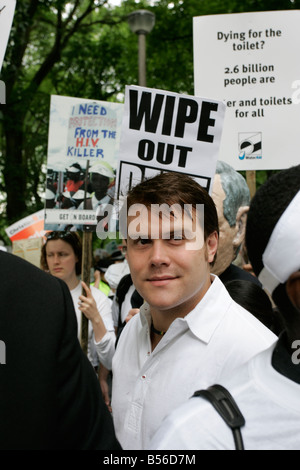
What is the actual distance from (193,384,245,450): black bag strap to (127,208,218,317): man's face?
0.58 meters

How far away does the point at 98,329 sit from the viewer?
10.1 ft

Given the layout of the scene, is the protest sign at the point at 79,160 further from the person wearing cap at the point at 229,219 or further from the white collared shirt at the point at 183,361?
the white collared shirt at the point at 183,361

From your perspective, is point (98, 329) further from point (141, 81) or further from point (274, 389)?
point (141, 81)

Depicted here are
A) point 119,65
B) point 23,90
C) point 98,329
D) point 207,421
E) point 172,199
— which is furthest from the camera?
point 119,65

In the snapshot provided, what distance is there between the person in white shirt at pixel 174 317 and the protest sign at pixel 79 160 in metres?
1.58

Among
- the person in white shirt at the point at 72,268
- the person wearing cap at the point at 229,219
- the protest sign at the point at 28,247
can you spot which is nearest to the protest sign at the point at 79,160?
the person in white shirt at the point at 72,268

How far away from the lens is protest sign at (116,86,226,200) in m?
2.46

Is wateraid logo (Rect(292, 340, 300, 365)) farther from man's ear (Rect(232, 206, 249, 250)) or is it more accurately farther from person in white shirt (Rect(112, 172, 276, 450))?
man's ear (Rect(232, 206, 249, 250))

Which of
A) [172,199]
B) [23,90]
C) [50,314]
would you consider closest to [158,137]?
[172,199]

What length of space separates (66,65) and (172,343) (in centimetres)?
1196

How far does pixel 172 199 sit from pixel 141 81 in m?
6.50

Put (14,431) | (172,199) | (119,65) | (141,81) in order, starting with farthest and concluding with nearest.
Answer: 1. (119,65)
2. (141,81)
3. (172,199)
4. (14,431)

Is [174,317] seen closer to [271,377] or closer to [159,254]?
[159,254]

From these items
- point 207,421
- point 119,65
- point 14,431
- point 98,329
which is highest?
point 119,65
